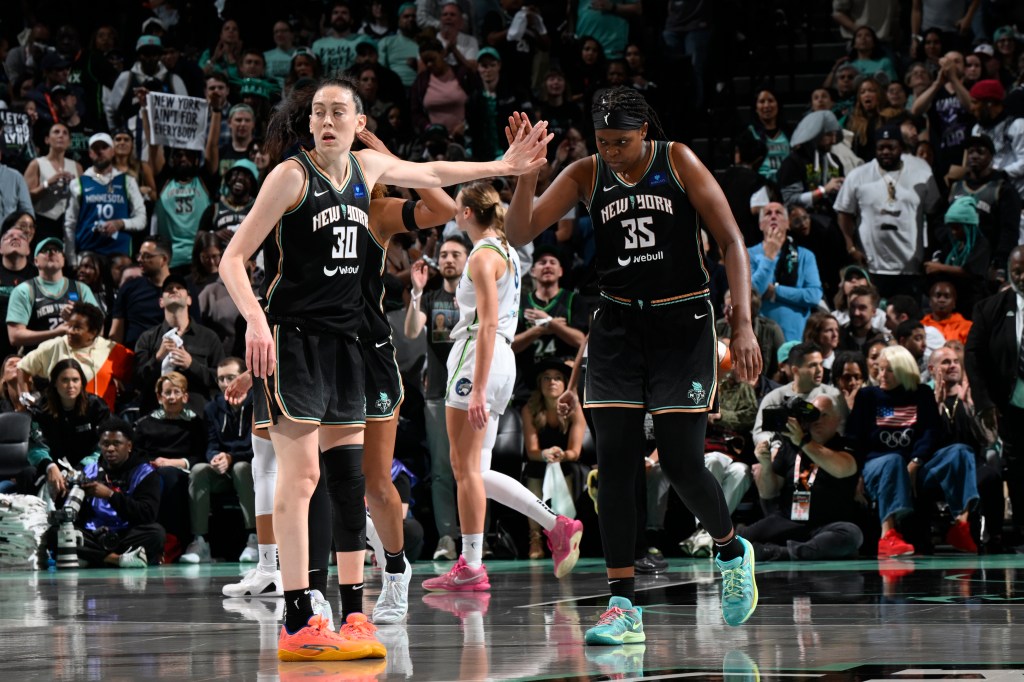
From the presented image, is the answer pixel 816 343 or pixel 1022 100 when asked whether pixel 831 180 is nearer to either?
pixel 1022 100

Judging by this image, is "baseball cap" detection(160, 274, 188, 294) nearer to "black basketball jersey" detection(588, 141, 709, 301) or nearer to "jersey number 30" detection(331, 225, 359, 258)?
"jersey number 30" detection(331, 225, 359, 258)

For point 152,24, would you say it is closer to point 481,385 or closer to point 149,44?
point 149,44

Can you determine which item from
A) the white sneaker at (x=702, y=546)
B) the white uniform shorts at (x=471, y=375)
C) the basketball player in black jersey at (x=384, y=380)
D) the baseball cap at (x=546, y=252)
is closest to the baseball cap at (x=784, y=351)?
the white sneaker at (x=702, y=546)

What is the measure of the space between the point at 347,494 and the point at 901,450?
5687 mm

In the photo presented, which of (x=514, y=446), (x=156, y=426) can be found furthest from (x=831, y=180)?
(x=156, y=426)

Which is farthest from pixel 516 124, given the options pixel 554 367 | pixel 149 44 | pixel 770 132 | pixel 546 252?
pixel 149 44

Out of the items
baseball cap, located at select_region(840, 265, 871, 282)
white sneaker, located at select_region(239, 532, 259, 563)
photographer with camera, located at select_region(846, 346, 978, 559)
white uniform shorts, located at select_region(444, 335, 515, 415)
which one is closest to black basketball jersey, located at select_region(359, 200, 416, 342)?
white uniform shorts, located at select_region(444, 335, 515, 415)

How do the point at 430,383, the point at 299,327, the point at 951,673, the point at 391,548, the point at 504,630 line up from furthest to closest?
the point at 430,383, the point at 391,548, the point at 504,630, the point at 299,327, the point at 951,673

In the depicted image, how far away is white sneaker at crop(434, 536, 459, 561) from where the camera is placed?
34.7ft

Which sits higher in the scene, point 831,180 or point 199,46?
point 199,46

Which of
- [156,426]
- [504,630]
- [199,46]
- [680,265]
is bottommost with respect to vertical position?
[504,630]

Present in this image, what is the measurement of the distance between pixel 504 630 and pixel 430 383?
5032 millimetres

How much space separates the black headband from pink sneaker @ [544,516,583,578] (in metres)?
3.15

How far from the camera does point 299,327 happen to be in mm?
5168
